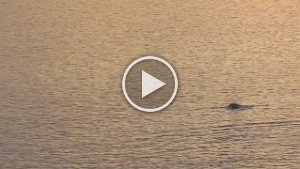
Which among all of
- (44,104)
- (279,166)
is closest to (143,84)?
(44,104)

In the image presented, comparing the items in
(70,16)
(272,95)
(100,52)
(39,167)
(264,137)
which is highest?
(70,16)

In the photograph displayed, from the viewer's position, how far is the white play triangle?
2.03 m

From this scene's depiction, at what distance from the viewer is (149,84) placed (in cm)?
204

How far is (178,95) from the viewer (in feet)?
6.81

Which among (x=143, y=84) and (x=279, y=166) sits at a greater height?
(x=143, y=84)

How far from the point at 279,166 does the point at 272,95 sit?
283 mm

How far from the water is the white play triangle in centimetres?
10

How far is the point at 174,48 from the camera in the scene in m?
2.09

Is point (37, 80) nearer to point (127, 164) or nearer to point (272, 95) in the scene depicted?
point (127, 164)

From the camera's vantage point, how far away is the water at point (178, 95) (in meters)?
2.07

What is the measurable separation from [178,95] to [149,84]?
131 millimetres

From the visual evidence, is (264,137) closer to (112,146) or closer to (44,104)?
(112,146)

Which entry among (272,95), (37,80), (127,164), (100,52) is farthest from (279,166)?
(37,80)

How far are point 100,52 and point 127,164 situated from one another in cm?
46
